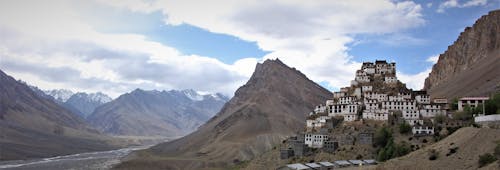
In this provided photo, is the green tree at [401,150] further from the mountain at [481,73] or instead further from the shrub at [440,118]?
the mountain at [481,73]

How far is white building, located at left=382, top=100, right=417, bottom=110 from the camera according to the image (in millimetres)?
96625

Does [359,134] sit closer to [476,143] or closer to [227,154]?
[476,143]

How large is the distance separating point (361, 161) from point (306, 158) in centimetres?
1416

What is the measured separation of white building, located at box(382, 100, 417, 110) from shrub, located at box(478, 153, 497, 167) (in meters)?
42.0

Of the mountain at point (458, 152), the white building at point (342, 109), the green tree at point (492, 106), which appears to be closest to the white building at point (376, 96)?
the white building at point (342, 109)

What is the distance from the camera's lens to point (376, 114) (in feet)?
317

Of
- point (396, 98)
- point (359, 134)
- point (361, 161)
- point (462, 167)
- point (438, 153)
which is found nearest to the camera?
point (462, 167)

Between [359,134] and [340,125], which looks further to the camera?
[340,125]

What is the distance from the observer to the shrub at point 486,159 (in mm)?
53344

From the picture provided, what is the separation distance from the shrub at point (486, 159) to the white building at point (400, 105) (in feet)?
138

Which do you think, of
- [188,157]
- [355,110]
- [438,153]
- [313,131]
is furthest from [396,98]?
[188,157]

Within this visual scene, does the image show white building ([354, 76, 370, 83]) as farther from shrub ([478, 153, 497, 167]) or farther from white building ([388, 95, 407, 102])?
shrub ([478, 153, 497, 167])

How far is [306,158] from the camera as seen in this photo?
9494 cm

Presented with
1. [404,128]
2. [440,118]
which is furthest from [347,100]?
[440,118]
